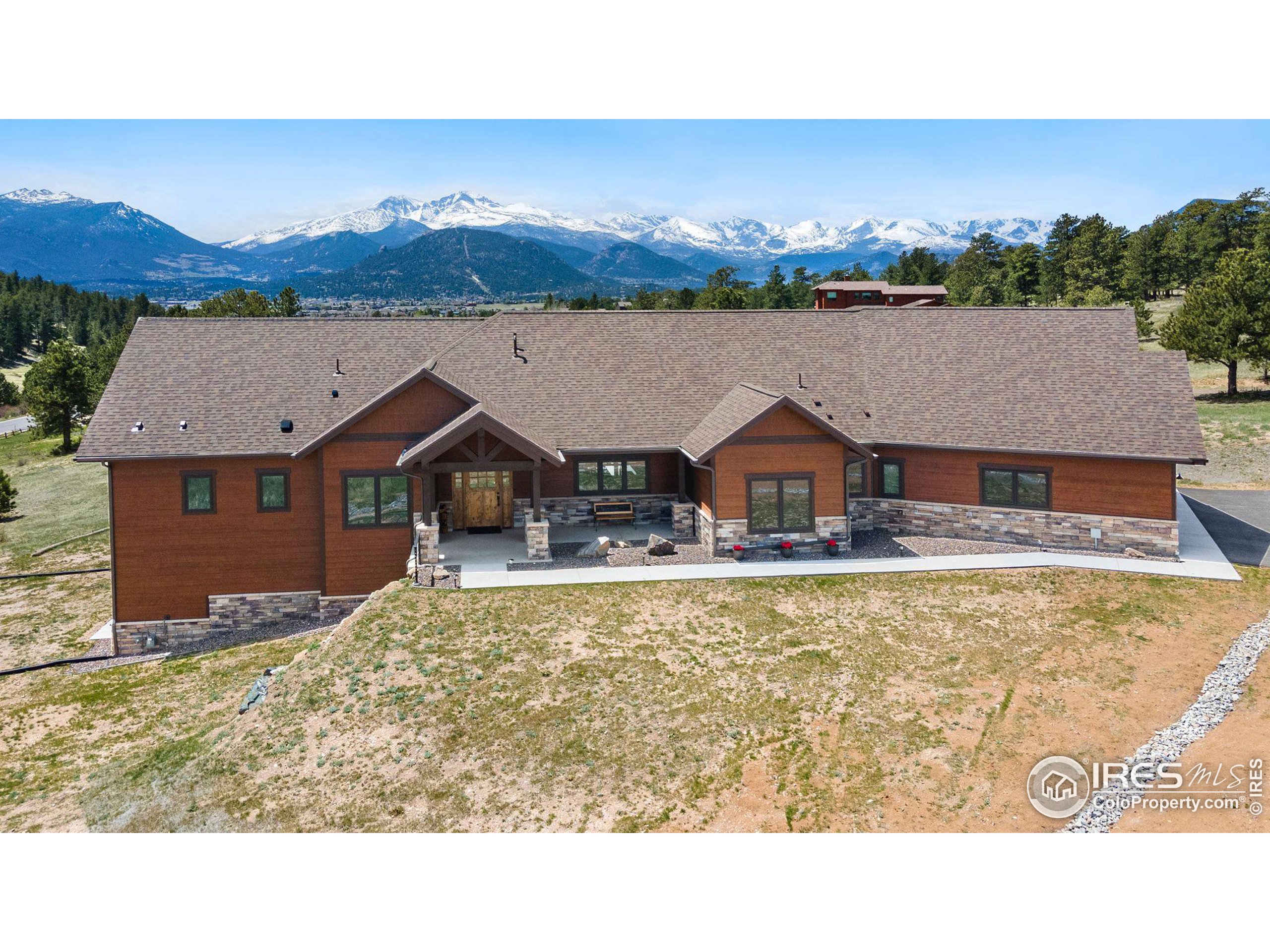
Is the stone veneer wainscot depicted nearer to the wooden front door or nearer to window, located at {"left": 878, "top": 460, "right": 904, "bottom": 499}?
window, located at {"left": 878, "top": 460, "right": 904, "bottom": 499}

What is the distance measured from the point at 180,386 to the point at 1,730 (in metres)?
9.73

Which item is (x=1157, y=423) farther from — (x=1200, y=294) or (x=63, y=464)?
(x=63, y=464)

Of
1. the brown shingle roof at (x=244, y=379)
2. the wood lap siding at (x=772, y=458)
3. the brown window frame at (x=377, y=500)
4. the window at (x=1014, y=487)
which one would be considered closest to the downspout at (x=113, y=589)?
the brown shingle roof at (x=244, y=379)

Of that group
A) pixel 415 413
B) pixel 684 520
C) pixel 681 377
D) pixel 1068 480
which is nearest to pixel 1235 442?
pixel 1068 480

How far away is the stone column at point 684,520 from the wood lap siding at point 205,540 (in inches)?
382

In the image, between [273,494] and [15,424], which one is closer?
[273,494]

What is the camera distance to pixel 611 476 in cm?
2403

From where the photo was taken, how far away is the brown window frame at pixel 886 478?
77.4 feet

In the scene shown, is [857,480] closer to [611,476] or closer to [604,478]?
[611,476]

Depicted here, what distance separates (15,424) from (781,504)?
2922 inches

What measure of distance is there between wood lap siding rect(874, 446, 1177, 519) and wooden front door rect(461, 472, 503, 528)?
11213 millimetres

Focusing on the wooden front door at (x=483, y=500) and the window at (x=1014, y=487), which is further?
the wooden front door at (x=483, y=500)

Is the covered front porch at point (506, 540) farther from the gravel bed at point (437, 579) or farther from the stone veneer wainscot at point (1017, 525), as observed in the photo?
the stone veneer wainscot at point (1017, 525)

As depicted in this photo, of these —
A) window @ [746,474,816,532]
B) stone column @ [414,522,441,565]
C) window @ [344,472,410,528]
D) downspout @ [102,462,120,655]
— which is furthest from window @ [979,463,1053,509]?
downspout @ [102,462,120,655]
